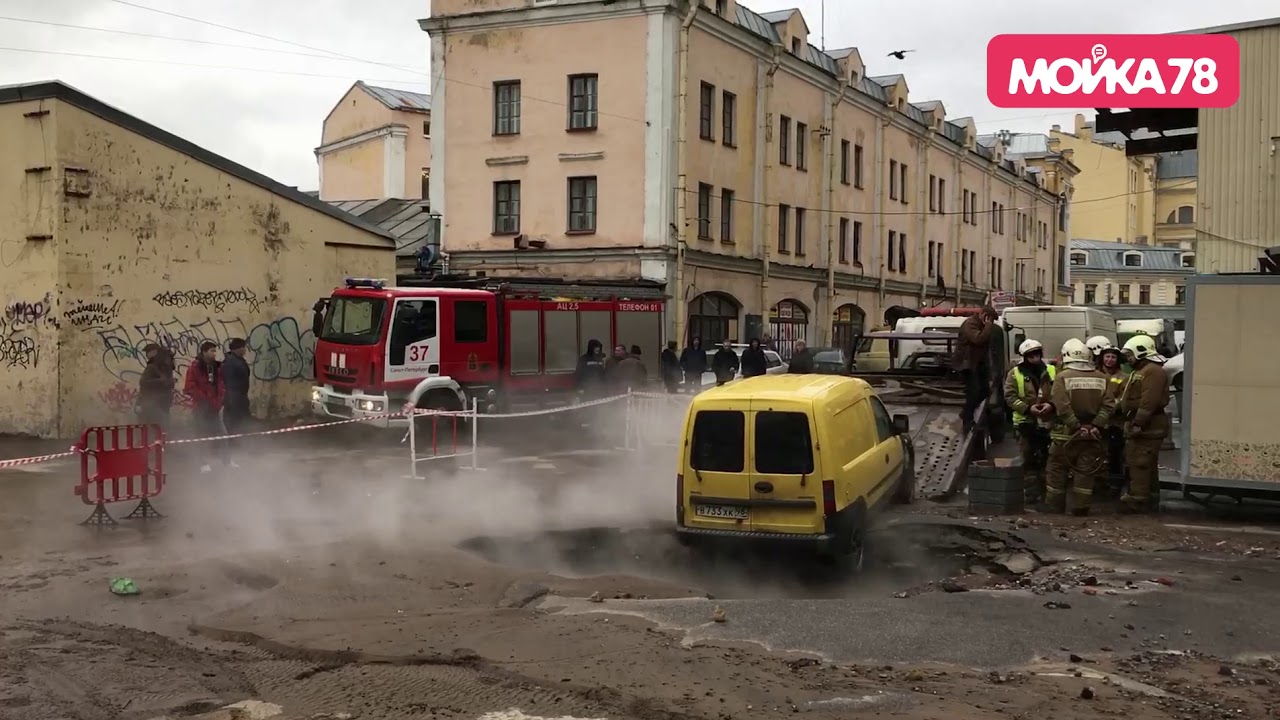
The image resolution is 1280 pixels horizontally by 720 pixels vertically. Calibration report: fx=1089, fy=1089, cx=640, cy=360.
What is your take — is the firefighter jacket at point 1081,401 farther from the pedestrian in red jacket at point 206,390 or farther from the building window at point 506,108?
the building window at point 506,108

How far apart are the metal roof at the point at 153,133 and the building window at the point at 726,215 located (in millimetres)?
12641

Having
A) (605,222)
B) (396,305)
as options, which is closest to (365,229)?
(396,305)

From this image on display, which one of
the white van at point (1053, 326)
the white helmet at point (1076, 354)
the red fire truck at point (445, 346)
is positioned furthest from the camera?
the white van at point (1053, 326)

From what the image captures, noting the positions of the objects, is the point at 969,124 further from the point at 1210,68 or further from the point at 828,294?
the point at 1210,68

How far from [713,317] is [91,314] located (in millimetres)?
18013

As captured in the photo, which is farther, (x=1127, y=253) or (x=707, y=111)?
(x=1127, y=253)

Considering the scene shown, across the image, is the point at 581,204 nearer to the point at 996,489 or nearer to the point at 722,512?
the point at 996,489

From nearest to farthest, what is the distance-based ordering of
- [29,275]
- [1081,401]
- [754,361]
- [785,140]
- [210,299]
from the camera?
1. [1081,401]
2. [29,275]
3. [210,299]
4. [754,361]
5. [785,140]

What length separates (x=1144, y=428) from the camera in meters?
11.2

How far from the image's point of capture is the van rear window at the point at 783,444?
30.1 ft

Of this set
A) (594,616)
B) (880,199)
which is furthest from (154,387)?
(880,199)

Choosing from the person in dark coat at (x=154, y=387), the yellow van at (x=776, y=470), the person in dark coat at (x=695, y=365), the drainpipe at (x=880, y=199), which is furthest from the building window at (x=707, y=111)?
the yellow van at (x=776, y=470)

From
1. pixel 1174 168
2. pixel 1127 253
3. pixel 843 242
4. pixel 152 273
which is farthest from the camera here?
pixel 1174 168

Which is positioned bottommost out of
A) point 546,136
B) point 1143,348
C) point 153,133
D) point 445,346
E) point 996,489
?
point 996,489
